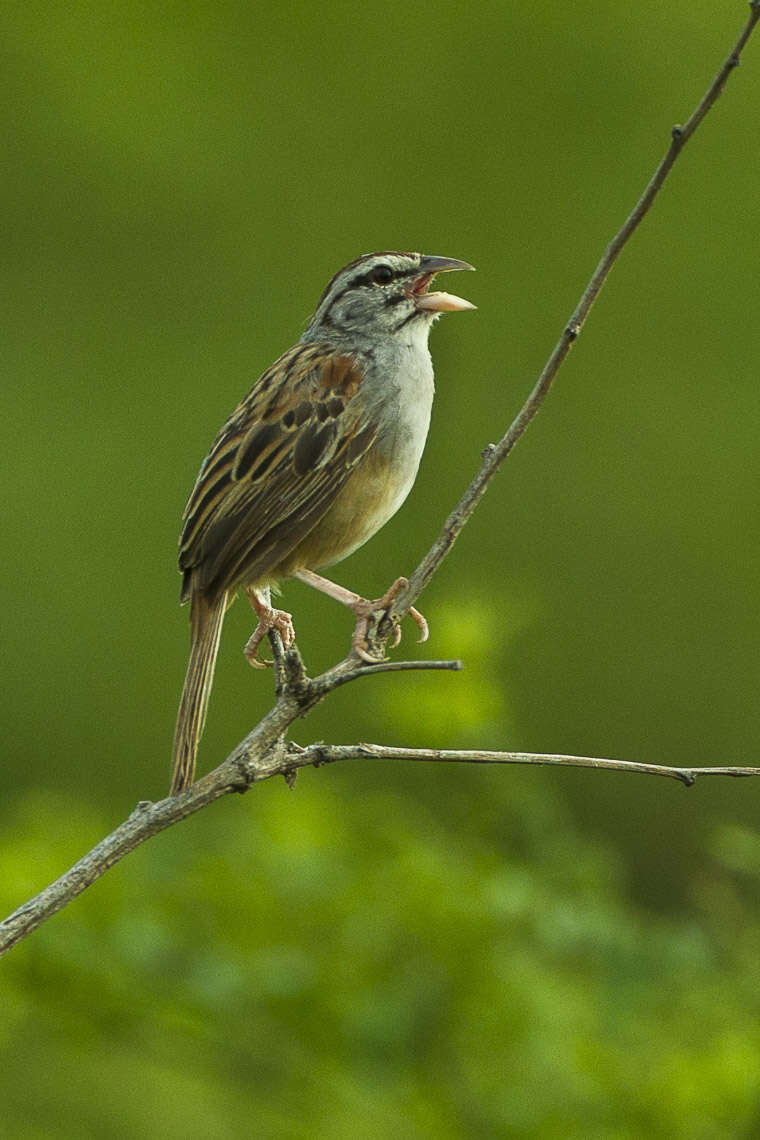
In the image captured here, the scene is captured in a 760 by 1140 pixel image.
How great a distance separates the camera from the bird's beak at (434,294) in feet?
5.62

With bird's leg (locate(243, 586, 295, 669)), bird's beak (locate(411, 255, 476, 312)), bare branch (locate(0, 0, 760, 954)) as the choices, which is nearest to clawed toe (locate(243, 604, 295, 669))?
bird's leg (locate(243, 586, 295, 669))

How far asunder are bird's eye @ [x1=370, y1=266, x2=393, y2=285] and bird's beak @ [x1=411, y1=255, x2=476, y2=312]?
4 centimetres

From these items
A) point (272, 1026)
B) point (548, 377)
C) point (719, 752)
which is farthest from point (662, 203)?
point (548, 377)

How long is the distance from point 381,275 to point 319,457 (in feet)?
1.01

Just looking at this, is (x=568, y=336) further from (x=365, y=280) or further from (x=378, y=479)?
(x=365, y=280)

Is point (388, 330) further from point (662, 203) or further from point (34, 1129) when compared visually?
point (662, 203)

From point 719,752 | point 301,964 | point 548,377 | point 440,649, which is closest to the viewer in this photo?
point 548,377

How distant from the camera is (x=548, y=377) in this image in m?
1.12

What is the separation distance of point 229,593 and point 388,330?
17.2 inches

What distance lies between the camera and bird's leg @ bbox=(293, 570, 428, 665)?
1270 millimetres

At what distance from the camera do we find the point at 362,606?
1.47m

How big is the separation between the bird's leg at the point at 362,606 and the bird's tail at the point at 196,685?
0.13 meters

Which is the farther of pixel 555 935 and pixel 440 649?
pixel 440 649

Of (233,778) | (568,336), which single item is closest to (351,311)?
(568,336)
